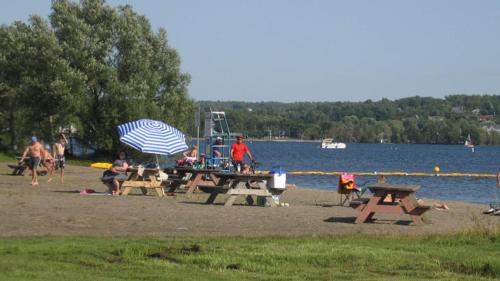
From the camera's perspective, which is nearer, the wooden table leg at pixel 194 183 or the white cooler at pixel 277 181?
Result: the white cooler at pixel 277 181

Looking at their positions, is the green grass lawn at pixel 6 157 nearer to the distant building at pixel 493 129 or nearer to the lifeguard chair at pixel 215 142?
the lifeguard chair at pixel 215 142

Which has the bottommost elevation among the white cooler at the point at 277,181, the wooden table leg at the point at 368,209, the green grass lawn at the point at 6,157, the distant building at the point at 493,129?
the green grass lawn at the point at 6,157

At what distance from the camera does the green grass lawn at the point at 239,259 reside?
10.3m

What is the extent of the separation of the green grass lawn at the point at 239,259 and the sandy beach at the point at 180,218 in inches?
56.0

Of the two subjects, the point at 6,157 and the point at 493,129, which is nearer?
the point at 6,157

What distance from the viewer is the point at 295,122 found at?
196250 mm

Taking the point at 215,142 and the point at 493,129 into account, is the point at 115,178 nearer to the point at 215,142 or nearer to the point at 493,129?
the point at 215,142

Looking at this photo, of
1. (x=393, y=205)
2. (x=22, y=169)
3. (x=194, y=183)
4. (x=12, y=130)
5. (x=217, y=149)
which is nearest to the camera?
(x=393, y=205)

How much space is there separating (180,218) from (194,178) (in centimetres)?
698

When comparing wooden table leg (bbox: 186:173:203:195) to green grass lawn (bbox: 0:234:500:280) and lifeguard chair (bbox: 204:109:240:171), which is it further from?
green grass lawn (bbox: 0:234:500:280)

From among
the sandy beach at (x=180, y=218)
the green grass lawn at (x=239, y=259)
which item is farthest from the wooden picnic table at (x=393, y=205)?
the green grass lawn at (x=239, y=259)

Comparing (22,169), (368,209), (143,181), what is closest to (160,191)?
(143,181)

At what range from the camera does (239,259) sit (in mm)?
11328

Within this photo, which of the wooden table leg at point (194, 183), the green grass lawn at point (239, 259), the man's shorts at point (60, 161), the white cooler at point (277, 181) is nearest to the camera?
the green grass lawn at point (239, 259)
